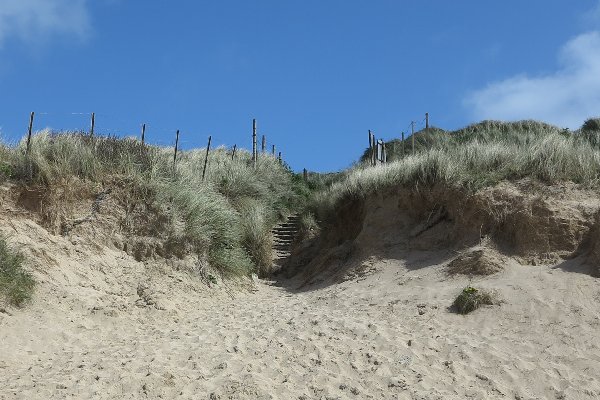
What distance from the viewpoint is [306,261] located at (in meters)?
15.9

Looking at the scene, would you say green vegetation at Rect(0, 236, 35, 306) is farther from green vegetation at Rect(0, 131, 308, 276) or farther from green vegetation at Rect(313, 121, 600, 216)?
green vegetation at Rect(313, 121, 600, 216)

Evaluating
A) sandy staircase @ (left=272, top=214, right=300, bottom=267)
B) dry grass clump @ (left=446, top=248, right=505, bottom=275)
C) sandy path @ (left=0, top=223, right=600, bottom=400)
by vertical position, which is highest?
sandy staircase @ (left=272, top=214, right=300, bottom=267)

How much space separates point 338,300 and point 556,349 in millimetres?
3972

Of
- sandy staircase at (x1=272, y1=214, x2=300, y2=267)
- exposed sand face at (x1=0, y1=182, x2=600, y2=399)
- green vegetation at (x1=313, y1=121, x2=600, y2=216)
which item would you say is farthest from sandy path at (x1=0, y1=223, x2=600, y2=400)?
sandy staircase at (x1=272, y1=214, x2=300, y2=267)

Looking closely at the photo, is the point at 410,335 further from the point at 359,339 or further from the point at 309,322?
the point at 309,322

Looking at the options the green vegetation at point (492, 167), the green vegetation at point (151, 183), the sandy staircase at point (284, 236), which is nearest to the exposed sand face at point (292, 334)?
the green vegetation at point (151, 183)

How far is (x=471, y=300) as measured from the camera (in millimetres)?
9281

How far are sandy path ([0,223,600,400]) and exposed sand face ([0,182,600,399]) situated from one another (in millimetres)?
22

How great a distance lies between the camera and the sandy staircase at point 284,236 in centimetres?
1720

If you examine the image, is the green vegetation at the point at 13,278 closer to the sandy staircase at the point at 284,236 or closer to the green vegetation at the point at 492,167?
the green vegetation at the point at 492,167

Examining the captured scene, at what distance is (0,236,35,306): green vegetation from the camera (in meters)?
8.22

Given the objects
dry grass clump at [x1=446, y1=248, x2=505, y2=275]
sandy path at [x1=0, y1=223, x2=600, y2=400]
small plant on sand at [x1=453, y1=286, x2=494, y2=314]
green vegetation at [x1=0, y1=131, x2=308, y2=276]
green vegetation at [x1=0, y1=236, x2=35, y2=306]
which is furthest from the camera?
green vegetation at [x1=0, y1=131, x2=308, y2=276]

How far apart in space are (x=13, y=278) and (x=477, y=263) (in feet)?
23.7

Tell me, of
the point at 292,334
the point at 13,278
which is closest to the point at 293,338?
the point at 292,334
